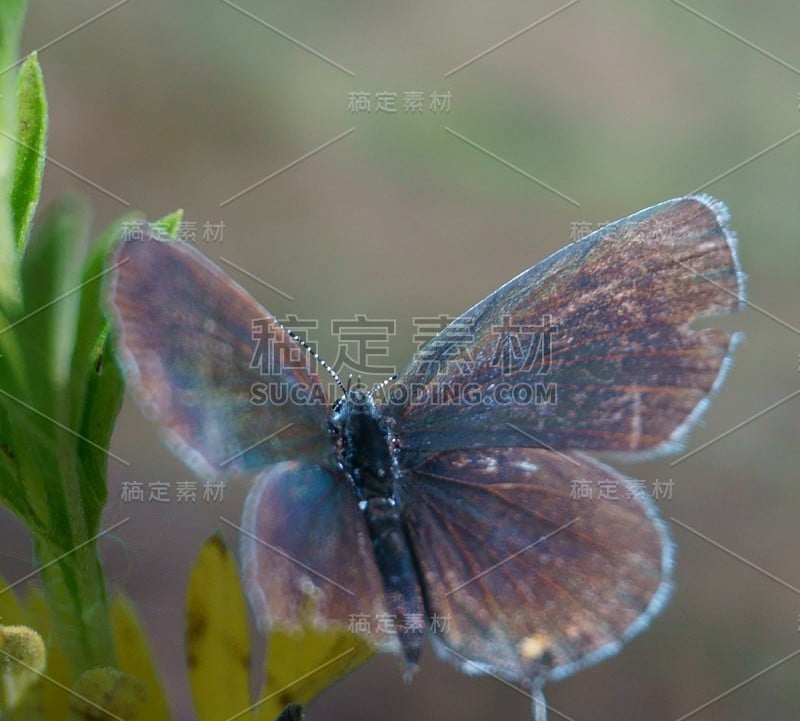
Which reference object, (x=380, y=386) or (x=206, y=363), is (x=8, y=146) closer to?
(x=206, y=363)

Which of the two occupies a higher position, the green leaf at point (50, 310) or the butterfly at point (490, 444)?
the green leaf at point (50, 310)

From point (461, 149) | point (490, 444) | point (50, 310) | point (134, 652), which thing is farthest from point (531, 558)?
point (461, 149)

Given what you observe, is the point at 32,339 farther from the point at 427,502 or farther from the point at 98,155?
the point at 98,155

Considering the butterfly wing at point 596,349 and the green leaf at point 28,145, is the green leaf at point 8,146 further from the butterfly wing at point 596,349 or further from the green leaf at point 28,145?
the butterfly wing at point 596,349

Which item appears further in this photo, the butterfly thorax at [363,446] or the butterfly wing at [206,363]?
the butterfly thorax at [363,446]

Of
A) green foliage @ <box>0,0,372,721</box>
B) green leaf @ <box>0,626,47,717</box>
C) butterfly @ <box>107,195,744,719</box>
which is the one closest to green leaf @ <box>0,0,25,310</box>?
green foliage @ <box>0,0,372,721</box>

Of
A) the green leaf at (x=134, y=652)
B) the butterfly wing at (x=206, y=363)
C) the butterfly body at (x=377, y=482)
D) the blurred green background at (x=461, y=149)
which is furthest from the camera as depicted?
the blurred green background at (x=461, y=149)

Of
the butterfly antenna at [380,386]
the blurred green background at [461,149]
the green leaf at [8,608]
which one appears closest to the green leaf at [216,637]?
the green leaf at [8,608]
